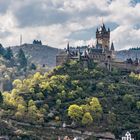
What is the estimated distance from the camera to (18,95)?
557 feet

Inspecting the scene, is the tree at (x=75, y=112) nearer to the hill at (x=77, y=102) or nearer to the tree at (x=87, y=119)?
the hill at (x=77, y=102)

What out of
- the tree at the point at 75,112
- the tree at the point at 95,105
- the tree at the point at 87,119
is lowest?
the tree at the point at 87,119

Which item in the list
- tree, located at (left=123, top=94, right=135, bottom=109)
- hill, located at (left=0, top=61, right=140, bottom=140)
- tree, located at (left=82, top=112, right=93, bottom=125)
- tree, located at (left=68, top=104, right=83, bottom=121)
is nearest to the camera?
hill, located at (left=0, top=61, right=140, bottom=140)

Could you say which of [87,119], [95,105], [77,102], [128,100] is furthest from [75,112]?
[128,100]

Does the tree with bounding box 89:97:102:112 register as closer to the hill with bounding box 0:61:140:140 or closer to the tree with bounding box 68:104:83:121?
the hill with bounding box 0:61:140:140

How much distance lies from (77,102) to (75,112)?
35.0 feet

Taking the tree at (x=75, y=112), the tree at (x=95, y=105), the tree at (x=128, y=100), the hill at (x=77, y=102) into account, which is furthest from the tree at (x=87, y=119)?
the tree at (x=128, y=100)

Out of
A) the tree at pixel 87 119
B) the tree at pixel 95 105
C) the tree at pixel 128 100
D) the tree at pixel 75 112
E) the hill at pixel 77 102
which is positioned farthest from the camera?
the tree at pixel 128 100

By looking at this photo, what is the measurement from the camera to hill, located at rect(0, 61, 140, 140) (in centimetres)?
15238

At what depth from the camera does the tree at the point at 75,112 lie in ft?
511

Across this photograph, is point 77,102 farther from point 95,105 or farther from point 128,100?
point 128,100

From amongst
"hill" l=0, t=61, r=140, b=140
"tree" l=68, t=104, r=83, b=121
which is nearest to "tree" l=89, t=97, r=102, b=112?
"hill" l=0, t=61, r=140, b=140

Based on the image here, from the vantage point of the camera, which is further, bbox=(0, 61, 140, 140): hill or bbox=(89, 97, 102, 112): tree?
bbox=(89, 97, 102, 112): tree

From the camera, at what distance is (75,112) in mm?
155750
